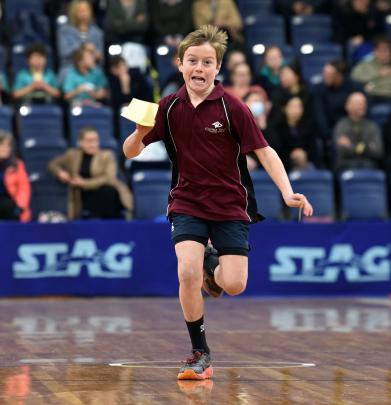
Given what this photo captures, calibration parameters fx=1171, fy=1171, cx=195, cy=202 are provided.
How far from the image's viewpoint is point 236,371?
7359mm

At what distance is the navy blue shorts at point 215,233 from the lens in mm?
6964

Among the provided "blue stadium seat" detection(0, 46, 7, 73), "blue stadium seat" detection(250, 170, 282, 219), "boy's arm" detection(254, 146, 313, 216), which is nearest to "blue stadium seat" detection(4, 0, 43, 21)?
"blue stadium seat" detection(0, 46, 7, 73)

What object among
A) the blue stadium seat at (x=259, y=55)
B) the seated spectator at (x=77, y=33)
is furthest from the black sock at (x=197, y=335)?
the blue stadium seat at (x=259, y=55)

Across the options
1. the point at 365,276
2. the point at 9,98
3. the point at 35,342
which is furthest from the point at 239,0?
the point at 35,342

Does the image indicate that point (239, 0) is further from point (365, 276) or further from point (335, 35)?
point (365, 276)

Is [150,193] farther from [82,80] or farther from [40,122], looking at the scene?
[82,80]

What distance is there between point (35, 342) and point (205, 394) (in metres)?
3.07

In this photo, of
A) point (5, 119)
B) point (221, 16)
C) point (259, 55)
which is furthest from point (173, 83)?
point (5, 119)

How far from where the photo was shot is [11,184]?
45.8 feet

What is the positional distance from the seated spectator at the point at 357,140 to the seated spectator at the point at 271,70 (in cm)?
123

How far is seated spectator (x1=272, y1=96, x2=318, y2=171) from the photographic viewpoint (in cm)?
1526

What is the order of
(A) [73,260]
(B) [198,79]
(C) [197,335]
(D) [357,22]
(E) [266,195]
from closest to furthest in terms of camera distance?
(B) [198,79]
(C) [197,335]
(A) [73,260]
(E) [266,195]
(D) [357,22]

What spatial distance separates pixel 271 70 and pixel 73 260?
15.0 ft

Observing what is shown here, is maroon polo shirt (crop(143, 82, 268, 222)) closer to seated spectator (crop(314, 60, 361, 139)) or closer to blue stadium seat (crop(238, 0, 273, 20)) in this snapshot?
seated spectator (crop(314, 60, 361, 139))
